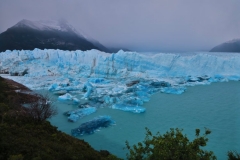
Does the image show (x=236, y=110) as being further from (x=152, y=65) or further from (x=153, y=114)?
(x=152, y=65)

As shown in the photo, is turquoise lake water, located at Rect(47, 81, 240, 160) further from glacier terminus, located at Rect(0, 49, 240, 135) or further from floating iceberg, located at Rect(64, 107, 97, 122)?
glacier terminus, located at Rect(0, 49, 240, 135)

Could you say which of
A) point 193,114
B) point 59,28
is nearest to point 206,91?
point 193,114

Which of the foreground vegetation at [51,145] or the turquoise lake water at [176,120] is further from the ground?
the foreground vegetation at [51,145]

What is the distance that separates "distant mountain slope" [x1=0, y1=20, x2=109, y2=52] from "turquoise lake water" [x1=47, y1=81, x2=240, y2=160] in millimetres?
27666

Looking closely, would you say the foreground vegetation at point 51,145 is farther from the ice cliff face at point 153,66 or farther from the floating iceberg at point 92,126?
the ice cliff face at point 153,66

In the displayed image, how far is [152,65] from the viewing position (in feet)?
63.8

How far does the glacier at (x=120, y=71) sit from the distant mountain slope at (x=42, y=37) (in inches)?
532

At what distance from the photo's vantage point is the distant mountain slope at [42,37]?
35.7 meters

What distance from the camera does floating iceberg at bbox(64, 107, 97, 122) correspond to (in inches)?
364

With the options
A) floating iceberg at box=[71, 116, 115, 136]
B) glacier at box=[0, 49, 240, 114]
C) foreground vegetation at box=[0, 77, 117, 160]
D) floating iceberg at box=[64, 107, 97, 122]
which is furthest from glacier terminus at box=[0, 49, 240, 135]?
foreground vegetation at box=[0, 77, 117, 160]

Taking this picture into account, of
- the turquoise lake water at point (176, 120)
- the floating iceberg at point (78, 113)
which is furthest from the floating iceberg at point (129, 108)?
the floating iceberg at point (78, 113)

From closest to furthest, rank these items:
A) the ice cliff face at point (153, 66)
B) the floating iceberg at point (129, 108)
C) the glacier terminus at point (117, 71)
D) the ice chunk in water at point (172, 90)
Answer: the floating iceberg at point (129, 108) < the ice chunk in water at point (172, 90) < the glacier terminus at point (117, 71) < the ice cliff face at point (153, 66)

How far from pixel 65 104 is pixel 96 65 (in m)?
8.57

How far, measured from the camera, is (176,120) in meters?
9.41
